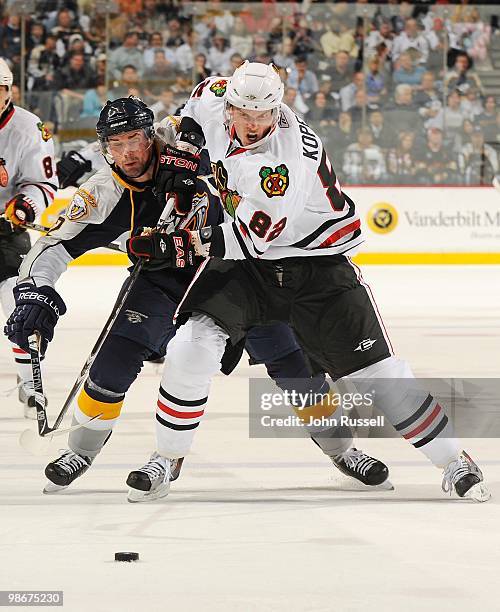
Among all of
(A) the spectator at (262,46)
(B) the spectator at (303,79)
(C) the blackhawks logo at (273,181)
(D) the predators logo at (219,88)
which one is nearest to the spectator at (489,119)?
(B) the spectator at (303,79)

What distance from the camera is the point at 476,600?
2410 millimetres

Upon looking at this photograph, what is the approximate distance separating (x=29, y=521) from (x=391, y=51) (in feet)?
30.5

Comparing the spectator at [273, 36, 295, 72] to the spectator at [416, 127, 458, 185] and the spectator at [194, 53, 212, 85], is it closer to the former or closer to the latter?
the spectator at [194, 53, 212, 85]

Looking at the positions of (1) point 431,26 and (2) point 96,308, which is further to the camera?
(1) point 431,26

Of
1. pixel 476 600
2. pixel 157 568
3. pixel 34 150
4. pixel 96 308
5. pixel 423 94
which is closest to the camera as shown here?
pixel 476 600

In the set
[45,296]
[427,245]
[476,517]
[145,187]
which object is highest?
[145,187]

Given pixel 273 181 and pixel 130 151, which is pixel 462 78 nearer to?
pixel 130 151

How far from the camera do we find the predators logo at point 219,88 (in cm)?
379

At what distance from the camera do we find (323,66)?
11680 millimetres

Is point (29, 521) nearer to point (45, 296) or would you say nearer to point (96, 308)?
point (45, 296)

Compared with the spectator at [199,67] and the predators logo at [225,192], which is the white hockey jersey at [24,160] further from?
the spectator at [199,67]

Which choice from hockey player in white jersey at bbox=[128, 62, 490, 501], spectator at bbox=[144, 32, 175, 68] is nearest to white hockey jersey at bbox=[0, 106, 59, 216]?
hockey player in white jersey at bbox=[128, 62, 490, 501]

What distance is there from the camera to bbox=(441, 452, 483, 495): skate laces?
3354 millimetres

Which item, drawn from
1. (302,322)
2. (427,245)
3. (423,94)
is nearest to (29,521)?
(302,322)
